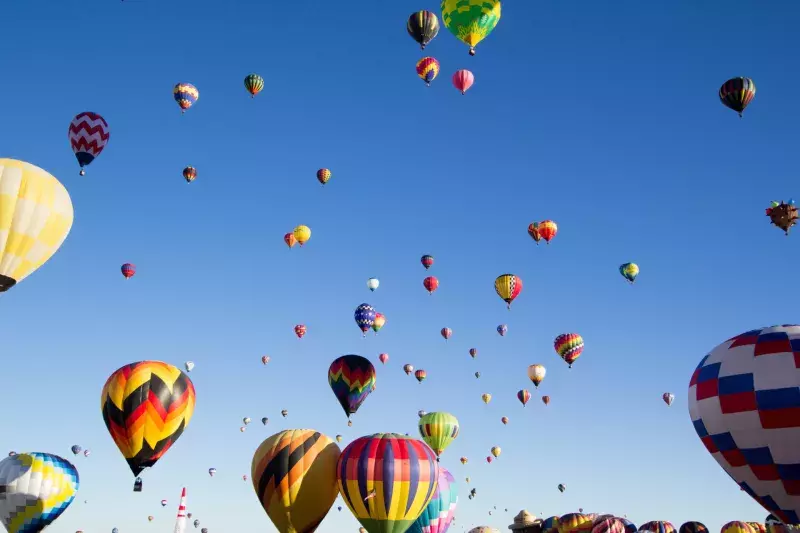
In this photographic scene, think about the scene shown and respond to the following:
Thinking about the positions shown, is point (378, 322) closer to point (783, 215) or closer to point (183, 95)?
point (183, 95)

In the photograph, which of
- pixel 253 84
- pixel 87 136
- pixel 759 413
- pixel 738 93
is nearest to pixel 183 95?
pixel 253 84

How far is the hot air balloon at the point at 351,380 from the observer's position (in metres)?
27.5

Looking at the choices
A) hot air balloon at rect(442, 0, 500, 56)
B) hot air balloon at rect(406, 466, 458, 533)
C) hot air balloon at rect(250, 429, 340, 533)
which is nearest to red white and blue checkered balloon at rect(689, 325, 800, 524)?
hot air balloon at rect(406, 466, 458, 533)

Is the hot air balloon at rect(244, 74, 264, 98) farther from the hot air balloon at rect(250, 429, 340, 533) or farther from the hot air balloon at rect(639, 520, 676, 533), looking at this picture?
the hot air balloon at rect(639, 520, 676, 533)

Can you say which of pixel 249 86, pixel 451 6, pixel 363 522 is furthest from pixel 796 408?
pixel 249 86

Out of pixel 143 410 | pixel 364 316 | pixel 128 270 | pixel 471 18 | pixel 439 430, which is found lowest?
pixel 143 410

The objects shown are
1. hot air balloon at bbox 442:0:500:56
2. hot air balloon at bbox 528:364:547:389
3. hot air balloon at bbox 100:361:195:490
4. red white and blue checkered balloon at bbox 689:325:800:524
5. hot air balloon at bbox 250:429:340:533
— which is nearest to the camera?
red white and blue checkered balloon at bbox 689:325:800:524

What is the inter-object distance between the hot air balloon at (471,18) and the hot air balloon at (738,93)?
886 cm

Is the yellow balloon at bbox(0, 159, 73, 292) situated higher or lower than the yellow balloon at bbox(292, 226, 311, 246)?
lower

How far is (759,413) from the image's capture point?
1526cm

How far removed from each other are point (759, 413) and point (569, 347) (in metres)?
21.1

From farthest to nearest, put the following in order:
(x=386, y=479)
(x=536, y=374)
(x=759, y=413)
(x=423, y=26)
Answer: (x=536, y=374) < (x=423, y=26) < (x=386, y=479) < (x=759, y=413)

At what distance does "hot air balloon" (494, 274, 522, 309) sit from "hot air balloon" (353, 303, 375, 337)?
A: 644 cm

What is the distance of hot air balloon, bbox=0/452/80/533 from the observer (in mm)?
25344
